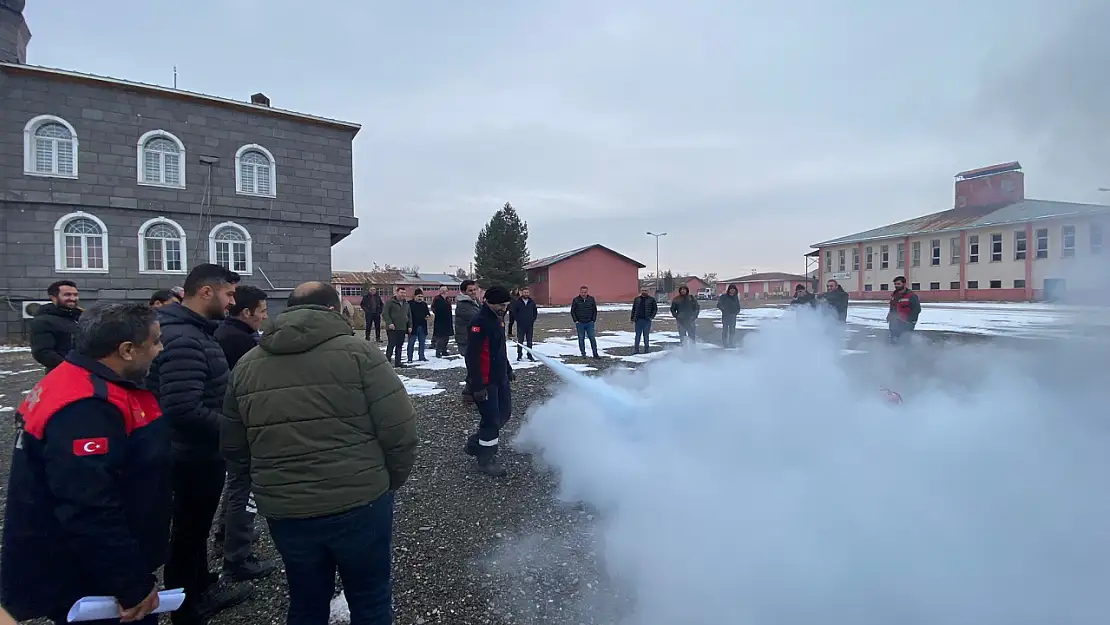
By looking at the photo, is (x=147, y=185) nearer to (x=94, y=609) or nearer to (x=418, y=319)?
(x=418, y=319)

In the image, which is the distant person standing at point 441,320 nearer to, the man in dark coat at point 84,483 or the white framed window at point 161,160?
the man in dark coat at point 84,483

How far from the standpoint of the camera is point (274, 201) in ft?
65.9

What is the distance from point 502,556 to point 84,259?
21.0m

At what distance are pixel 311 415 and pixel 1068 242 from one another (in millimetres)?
3732

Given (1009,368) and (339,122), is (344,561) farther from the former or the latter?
(339,122)

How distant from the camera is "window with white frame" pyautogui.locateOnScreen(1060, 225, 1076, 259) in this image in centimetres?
274

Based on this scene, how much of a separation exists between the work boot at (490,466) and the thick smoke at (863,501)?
1.26 metres

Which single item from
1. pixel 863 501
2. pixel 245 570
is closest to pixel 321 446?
pixel 245 570

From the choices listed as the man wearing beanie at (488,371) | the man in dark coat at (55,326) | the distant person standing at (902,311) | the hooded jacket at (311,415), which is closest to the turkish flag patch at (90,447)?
the hooded jacket at (311,415)

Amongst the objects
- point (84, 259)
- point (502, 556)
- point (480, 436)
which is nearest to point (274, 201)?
point (84, 259)

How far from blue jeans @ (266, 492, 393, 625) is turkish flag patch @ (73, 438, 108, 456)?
0.59 metres

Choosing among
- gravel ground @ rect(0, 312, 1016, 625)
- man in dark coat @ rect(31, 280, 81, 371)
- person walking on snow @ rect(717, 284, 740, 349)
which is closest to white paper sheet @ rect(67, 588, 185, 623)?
gravel ground @ rect(0, 312, 1016, 625)

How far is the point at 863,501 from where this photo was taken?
8.15 ft

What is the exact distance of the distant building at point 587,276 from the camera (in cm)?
4806
